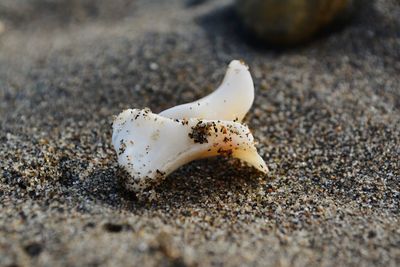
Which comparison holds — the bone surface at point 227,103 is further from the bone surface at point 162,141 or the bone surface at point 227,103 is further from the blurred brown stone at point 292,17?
the blurred brown stone at point 292,17

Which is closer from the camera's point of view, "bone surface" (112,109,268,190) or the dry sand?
the dry sand

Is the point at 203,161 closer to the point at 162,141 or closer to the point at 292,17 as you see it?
the point at 162,141

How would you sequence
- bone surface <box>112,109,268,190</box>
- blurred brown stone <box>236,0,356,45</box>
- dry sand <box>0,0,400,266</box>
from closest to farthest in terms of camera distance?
1. dry sand <box>0,0,400,266</box>
2. bone surface <box>112,109,268,190</box>
3. blurred brown stone <box>236,0,356,45</box>

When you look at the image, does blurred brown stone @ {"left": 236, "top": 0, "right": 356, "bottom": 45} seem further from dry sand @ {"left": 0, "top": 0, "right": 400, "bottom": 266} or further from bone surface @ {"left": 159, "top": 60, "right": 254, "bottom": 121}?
bone surface @ {"left": 159, "top": 60, "right": 254, "bottom": 121}

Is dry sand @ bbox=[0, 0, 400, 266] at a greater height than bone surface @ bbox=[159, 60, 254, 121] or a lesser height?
lesser

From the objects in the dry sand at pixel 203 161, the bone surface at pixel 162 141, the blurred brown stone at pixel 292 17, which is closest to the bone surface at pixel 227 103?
the bone surface at pixel 162 141

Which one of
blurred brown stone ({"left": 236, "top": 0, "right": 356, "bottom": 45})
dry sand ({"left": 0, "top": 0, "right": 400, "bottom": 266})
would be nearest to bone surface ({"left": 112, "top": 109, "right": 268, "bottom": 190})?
dry sand ({"left": 0, "top": 0, "right": 400, "bottom": 266})
